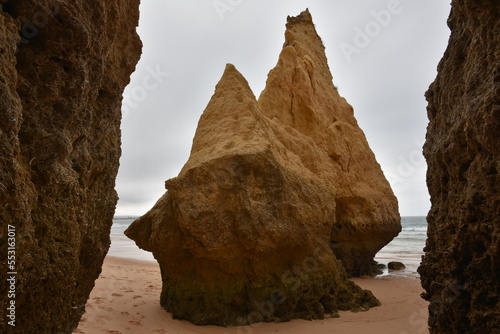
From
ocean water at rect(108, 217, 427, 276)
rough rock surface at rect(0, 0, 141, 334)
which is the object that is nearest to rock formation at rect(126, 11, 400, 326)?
rough rock surface at rect(0, 0, 141, 334)

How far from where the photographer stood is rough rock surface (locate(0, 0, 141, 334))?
234 cm

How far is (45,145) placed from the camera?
2.92m

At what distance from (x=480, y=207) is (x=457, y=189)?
0.73 metres

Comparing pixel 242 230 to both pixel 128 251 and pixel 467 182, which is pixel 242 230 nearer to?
pixel 467 182

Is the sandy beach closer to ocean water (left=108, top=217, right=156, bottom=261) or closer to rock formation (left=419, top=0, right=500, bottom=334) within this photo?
rock formation (left=419, top=0, right=500, bottom=334)

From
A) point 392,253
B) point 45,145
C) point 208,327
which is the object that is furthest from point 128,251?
point 45,145

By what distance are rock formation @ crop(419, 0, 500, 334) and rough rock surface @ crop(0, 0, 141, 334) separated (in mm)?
3363

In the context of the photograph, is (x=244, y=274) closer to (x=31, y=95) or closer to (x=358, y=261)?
(x=31, y=95)

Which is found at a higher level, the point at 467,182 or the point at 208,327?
the point at 467,182

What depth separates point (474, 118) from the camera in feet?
10.5

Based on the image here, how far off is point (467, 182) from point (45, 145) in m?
3.85

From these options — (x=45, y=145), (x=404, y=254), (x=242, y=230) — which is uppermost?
(x=45, y=145)

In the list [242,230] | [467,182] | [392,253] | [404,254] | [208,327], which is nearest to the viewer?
[467,182]

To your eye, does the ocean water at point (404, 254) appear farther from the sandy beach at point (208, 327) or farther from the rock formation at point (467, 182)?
the rock formation at point (467, 182)
